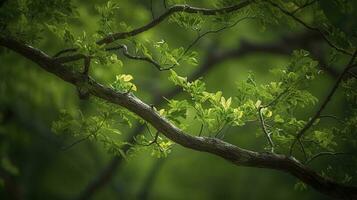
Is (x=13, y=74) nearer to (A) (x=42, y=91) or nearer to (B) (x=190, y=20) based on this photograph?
(A) (x=42, y=91)

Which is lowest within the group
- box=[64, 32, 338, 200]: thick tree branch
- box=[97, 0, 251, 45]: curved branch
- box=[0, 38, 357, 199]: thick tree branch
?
box=[64, 32, 338, 200]: thick tree branch

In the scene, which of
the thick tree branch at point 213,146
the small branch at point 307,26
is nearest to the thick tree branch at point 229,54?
the thick tree branch at point 213,146

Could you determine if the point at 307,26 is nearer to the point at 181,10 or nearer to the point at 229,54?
the point at 181,10

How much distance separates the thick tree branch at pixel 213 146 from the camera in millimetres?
2725

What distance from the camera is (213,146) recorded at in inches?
107

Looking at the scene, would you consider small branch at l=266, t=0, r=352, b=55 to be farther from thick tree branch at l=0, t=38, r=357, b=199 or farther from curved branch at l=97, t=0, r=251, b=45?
thick tree branch at l=0, t=38, r=357, b=199

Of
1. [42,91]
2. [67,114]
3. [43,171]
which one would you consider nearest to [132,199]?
[43,171]

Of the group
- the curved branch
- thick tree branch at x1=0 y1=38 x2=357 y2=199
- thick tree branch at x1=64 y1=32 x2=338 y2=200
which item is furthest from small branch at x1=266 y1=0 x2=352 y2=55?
thick tree branch at x1=64 y1=32 x2=338 y2=200

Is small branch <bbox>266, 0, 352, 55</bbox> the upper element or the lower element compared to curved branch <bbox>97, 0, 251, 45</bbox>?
upper

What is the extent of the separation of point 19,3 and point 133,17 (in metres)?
3.13

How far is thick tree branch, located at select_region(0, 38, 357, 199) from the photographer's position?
2.72m

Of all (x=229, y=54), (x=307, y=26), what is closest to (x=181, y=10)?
(x=307, y=26)

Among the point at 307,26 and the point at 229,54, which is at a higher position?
the point at 307,26

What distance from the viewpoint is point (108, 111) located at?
2961mm
